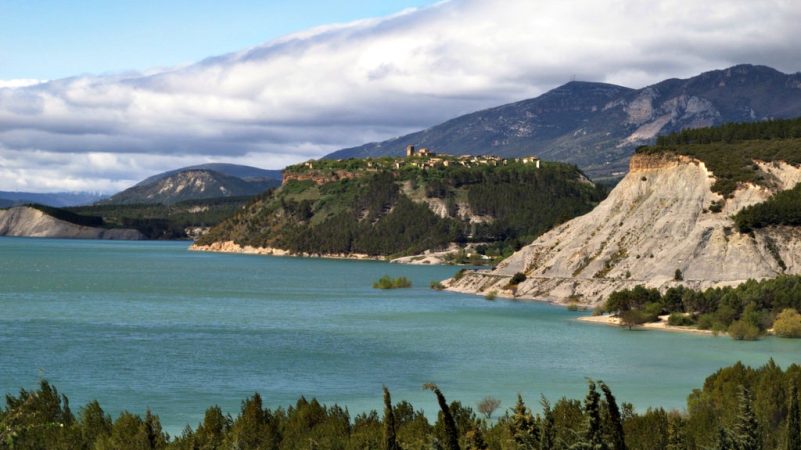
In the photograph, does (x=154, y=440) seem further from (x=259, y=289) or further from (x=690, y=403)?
(x=259, y=289)

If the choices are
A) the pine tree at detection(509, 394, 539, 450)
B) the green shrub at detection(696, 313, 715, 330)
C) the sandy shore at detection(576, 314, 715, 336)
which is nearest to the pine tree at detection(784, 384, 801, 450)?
the pine tree at detection(509, 394, 539, 450)

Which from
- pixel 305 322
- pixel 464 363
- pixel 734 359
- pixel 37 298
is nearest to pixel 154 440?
pixel 464 363

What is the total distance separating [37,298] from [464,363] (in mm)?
71863

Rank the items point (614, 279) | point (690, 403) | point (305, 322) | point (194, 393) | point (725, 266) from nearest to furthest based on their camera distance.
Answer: point (690, 403), point (194, 393), point (305, 322), point (725, 266), point (614, 279)

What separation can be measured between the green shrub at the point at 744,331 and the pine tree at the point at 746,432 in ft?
188

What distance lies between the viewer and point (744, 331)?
319 ft

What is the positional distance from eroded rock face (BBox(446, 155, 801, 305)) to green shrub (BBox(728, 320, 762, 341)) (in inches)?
769

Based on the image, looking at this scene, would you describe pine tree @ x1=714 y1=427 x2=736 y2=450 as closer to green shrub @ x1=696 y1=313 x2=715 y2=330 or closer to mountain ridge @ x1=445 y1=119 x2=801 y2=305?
green shrub @ x1=696 y1=313 x2=715 y2=330

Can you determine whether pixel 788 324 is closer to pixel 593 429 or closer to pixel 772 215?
pixel 772 215

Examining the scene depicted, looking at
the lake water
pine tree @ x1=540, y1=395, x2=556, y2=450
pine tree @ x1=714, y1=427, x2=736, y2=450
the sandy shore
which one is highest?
pine tree @ x1=540, y1=395, x2=556, y2=450

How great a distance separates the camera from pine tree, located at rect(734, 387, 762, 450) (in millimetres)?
40375

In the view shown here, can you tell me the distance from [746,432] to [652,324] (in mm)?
69469

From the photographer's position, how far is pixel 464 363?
81.7m

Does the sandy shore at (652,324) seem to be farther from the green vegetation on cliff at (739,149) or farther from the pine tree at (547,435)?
the pine tree at (547,435)
